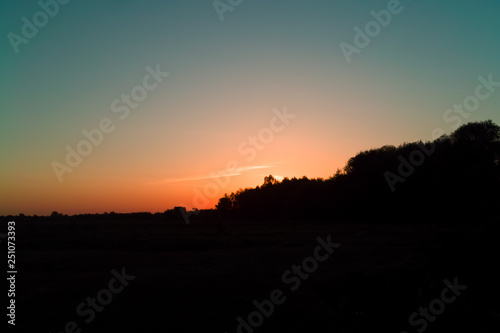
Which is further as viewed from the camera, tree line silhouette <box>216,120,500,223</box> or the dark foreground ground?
tree line silhouette <box>216,120,500,223</box>

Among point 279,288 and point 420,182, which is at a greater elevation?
point 420,182

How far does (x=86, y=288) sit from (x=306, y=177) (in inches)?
3185

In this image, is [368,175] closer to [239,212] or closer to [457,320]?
[239,212]

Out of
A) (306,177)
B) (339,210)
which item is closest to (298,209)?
(339,210)

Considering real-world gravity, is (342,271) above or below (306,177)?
below

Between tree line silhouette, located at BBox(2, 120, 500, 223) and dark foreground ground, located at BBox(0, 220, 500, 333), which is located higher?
tree line silhouette, located at BBox(2, 120, 500, 223)

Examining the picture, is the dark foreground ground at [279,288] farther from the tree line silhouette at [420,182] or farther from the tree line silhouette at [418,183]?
the tree line silhouette at [420,182]

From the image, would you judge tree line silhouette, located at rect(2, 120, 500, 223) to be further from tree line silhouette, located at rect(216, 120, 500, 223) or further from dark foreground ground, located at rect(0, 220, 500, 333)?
dark foreground ground, located at rect(0, 220, 500, 333)

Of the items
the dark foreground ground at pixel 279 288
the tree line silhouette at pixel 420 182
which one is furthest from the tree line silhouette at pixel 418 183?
the dark foreground ground at pixel 279 288

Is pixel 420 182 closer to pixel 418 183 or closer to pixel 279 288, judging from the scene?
pixel 418 183

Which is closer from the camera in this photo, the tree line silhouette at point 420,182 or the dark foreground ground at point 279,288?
the dark foreground ground at point 279,288

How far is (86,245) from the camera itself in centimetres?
3312

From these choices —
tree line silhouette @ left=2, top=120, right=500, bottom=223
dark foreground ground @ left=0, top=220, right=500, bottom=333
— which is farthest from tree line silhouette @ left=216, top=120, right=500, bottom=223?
dark foreground ground @ left=0, top=220, right=500, bottom=333

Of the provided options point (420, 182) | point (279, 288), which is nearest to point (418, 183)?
point (420, 182)
